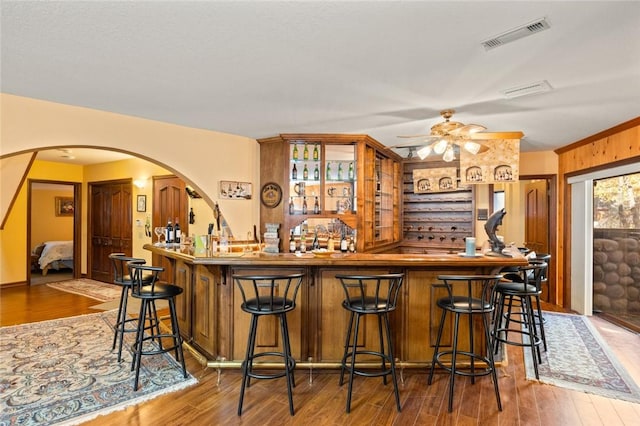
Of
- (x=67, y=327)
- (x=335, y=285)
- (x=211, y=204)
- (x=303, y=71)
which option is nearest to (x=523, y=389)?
(x=335, y=285)

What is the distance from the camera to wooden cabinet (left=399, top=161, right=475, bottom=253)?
6.06m

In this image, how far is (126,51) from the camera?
2.36 metres

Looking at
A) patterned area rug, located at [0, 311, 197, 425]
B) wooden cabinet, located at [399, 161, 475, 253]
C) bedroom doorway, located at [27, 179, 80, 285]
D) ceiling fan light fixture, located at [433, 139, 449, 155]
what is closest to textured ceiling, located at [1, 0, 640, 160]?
ceiling fan light fixture, located at [433, 139, 449, 155]

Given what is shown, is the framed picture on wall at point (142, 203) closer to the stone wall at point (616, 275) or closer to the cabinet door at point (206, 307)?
the cabinet door at point (206, 307)

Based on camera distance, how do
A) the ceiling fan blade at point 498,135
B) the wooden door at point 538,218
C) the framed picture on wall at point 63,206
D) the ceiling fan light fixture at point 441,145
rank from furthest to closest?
the framed picture on wall at point 63,206, the wooden door at point 538,218, the ceiling fan blade at point 498,135, the ceiling fan light fixture at point 441,145

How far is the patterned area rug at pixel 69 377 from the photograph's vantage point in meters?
2.51

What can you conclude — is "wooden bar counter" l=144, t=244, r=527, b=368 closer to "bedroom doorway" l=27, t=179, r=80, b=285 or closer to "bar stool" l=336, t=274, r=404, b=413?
"bar stool" l=336, t=274, r=404, b=413

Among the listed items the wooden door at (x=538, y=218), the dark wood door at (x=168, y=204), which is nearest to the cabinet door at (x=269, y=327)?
the dark wood door at (x=168, y=204)

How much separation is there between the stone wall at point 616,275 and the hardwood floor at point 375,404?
70.3 inches

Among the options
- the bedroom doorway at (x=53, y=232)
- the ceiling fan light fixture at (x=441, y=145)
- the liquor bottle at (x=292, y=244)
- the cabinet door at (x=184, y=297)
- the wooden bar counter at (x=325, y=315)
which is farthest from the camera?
the bedroom doorway at (x=53, y=232)

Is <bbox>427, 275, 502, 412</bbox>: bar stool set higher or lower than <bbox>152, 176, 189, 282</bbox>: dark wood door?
lower

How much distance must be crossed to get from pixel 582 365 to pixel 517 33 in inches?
125

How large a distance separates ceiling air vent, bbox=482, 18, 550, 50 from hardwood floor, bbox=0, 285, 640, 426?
2.55 meters

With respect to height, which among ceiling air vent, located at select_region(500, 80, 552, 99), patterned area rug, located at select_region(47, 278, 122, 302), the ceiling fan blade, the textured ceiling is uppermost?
the textured ceiling
